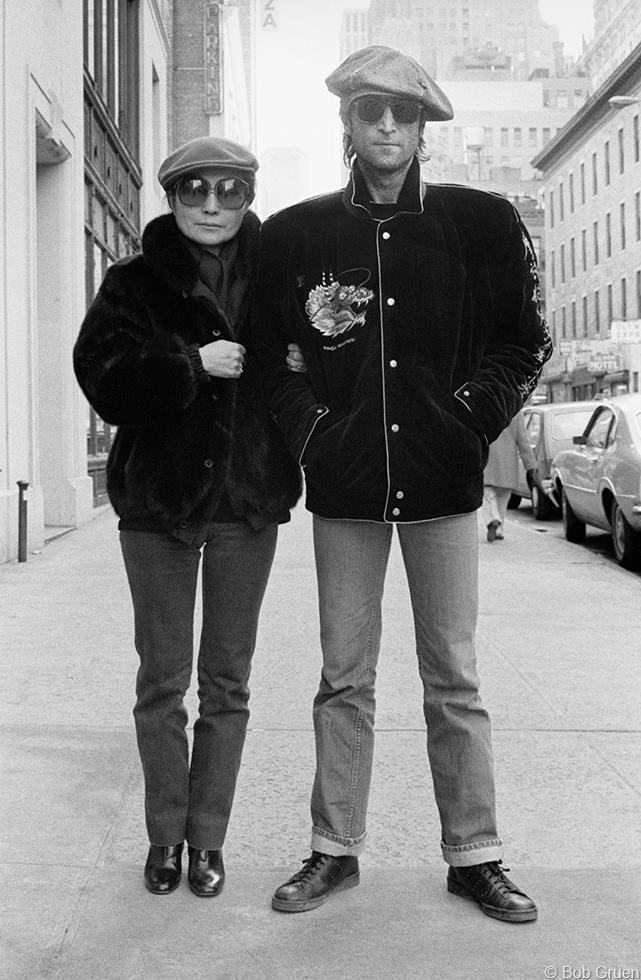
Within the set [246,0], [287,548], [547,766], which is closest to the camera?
[547,766]

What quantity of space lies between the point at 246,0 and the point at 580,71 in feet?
131

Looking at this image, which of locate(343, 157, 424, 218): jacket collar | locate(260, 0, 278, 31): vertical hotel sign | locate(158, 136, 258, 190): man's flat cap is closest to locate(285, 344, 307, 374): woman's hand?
locate(343, 157, 424, 218): jacket collar

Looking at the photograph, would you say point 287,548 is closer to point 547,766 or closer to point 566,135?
point 547,766

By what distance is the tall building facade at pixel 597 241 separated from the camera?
158 ft

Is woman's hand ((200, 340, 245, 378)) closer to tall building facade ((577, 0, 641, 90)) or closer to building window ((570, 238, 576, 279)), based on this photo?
building window ((570, 238, 576, 279))

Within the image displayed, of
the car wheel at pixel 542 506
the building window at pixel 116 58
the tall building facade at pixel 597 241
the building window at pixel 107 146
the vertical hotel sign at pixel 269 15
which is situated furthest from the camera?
the vertical hotel sign at pixel 269 15

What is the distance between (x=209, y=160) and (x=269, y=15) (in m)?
127

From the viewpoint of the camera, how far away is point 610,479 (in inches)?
470

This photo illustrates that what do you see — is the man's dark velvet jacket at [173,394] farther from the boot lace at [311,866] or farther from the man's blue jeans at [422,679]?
the boot lace at [311,866]

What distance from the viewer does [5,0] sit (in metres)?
11.7

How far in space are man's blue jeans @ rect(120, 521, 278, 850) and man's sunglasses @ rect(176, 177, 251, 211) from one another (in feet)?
2.91

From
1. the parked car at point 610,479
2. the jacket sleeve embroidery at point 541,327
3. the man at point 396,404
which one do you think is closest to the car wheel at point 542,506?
the parked car at point 610,479

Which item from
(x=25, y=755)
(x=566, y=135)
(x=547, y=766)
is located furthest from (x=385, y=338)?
(x=566, y=135)

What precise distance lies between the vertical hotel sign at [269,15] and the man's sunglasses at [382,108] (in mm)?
124688
